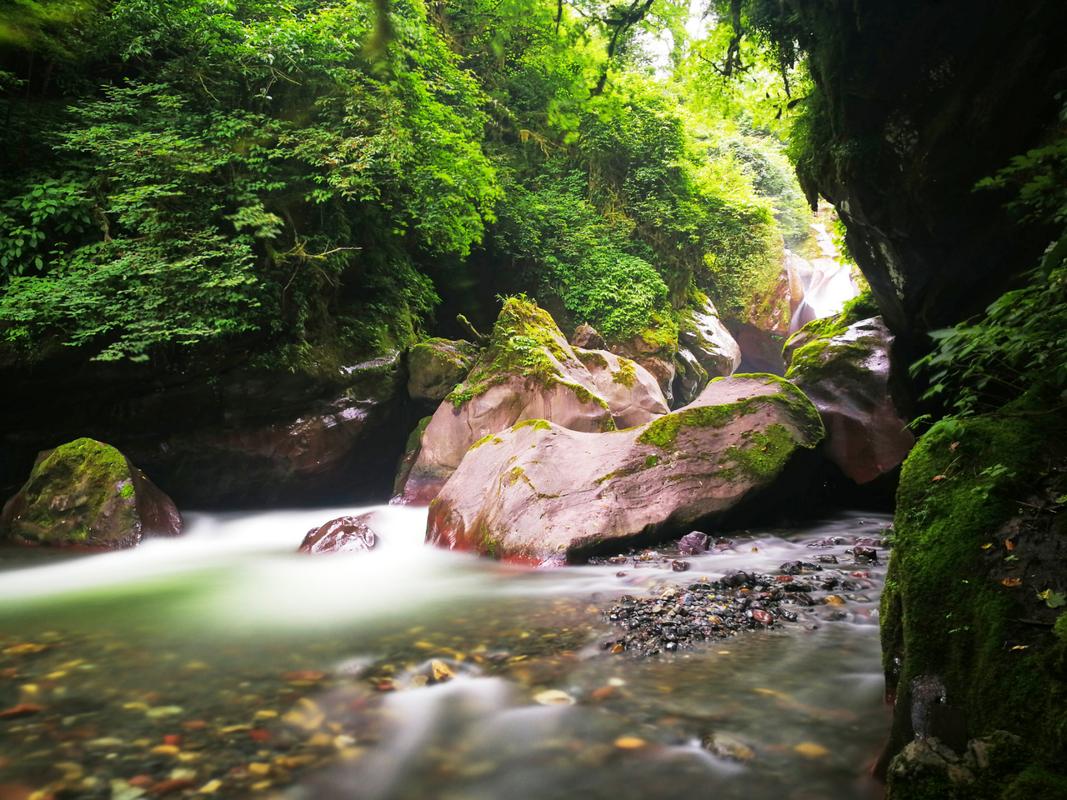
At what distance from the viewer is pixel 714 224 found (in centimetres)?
2122

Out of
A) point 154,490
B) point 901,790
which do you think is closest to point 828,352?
point 901,790

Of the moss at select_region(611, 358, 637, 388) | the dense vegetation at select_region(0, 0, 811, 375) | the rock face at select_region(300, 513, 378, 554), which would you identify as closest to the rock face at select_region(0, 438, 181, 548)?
the dense vegetation at select_region(0, 0, 811, 375)

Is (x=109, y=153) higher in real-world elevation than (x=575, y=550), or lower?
higher

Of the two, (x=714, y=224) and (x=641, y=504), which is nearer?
(x=641, y=504)

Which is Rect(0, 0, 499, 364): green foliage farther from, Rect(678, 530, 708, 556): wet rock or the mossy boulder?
the mossy boulder

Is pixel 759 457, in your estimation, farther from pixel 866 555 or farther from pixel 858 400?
pixel 858 400

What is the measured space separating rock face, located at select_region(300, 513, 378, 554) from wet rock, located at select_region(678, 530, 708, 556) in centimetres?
386

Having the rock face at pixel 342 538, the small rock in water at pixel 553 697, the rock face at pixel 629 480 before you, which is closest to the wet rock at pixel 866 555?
the rock face at pixel 629 480

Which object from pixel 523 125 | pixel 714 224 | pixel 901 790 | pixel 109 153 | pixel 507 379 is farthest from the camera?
pixel 714 224

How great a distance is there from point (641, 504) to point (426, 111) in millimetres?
8989

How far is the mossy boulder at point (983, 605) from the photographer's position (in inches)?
72.9

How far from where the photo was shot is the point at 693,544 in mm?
6590

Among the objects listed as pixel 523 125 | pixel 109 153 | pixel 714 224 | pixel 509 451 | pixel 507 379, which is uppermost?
pixel 523 125

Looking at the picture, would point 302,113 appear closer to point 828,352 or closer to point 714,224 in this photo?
point 828,352
